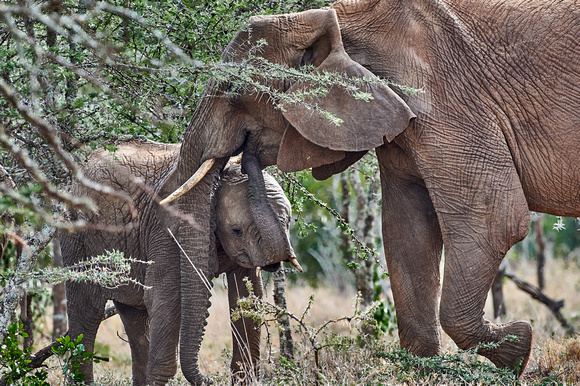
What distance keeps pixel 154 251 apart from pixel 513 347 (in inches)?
111

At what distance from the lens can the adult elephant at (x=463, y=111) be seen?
4.82 meters

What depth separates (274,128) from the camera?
17.6ft

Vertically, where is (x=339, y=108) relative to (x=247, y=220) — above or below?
above

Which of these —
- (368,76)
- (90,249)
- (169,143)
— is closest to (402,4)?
(368,76)

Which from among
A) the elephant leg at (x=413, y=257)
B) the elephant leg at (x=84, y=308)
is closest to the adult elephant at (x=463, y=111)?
the elephant leg at (x=413, y=257)

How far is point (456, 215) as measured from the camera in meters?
4.88

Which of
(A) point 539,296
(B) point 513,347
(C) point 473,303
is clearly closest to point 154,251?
(C) point 473,303

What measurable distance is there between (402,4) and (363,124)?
0.86 meters

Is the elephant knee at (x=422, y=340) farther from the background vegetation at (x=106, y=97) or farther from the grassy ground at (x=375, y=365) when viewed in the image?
the background vegetation at (x=106, y=97)

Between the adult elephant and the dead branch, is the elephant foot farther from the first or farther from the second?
the dead branch

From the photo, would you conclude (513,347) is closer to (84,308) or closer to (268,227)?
(268,227)

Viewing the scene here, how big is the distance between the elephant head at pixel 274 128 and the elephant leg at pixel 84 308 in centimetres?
116

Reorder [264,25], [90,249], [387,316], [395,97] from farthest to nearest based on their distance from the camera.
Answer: [387,316] < [90,249] < [264,25] < [395,97]

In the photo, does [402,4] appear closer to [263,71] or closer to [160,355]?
[263,71]
